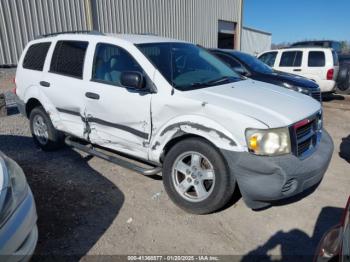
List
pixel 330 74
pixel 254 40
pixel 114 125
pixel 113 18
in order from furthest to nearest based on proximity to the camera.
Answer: pixel 254 40, pixel 113 18, pixel 330 74, pixel 114 125

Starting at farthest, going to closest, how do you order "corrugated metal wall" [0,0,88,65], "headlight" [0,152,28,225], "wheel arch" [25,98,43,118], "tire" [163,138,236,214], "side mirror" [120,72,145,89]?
"corrugated metal wall" [0,0,88,65]
"wheel arch" [25,98,43,118]
"side mirror" [120,72,145,89]
"tire" [163,138,236,214]
"headlight" [0,152,28,225]

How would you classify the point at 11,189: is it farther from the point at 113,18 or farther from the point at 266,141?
the point at 113,18

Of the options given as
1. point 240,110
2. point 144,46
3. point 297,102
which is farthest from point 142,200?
point 297,102

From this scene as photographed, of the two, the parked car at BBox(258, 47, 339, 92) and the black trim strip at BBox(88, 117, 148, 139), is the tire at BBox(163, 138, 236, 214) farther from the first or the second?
the parked car at BBox(258, 47, 339, 92)

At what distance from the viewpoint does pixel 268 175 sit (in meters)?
2.82

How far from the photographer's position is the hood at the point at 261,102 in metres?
2.96

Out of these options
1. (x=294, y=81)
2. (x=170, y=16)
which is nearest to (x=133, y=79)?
(x=294, y=81)

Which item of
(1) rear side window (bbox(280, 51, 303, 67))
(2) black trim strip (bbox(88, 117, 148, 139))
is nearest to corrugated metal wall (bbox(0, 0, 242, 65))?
(1) rear side window (bbox(280, 51, 303, 67))

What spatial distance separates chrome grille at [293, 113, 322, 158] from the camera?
303 cm

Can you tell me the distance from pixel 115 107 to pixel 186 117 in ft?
3.34

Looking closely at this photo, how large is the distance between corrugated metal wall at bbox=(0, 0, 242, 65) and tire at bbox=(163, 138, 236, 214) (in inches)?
334

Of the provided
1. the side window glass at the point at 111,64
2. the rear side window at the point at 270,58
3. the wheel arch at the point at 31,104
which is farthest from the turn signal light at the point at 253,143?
the rear side window at the point at 270,58

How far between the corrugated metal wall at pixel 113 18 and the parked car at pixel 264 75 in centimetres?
568

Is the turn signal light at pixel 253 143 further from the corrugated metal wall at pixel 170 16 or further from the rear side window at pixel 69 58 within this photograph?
the corrugated metal wall at pixel 170 16
